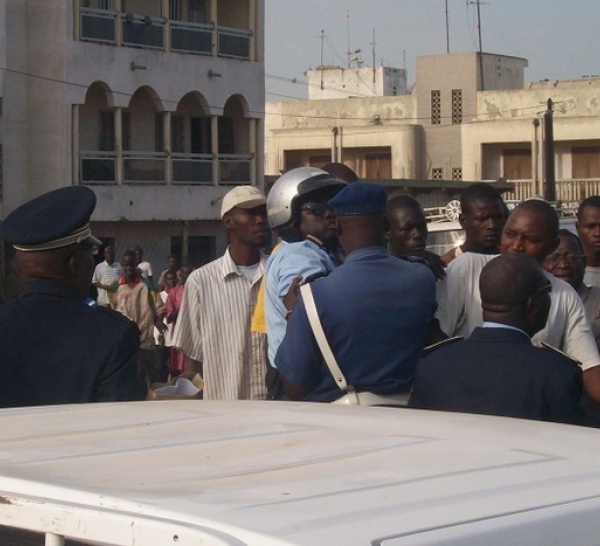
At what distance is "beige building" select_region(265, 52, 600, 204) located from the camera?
49906 millimetres

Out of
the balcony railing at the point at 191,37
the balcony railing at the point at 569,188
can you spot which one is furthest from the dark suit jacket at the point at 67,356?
the balcony railing at the point at 569,188

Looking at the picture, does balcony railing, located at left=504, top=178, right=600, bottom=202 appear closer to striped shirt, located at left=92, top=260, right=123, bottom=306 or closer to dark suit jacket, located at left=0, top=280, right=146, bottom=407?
striped shirt, located at left=92, top=260, right=123, bottom=306

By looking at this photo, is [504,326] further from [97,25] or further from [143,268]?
[97,25]

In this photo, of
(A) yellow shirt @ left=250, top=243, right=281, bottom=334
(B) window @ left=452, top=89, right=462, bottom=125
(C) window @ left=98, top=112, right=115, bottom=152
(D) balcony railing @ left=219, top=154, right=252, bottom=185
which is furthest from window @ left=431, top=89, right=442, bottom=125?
(A) yellow shirt @ left=250, top=243, right=281, bottom=334

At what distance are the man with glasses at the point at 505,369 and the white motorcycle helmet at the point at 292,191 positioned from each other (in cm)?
119

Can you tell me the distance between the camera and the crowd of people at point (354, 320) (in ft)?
13.2

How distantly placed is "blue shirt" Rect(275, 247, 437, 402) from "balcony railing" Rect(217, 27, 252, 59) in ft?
101

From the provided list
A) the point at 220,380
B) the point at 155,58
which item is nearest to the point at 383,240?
the point at 220,380

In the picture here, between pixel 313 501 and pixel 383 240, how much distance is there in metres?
2.70

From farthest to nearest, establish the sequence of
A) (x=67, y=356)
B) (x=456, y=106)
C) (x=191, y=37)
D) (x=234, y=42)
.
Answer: (x=456, y=106) < (x=234, y=42) < (x=191, y=37) < (x=67, y=356)

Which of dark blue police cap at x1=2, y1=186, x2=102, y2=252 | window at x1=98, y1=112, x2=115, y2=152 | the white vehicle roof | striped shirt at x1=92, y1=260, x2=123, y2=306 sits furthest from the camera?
window at x1=98, y1=112, x2=115, y2=152

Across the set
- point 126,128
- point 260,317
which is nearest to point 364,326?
point 260,317

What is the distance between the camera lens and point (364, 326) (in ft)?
14.5

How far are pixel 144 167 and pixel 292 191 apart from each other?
27.6 meters
